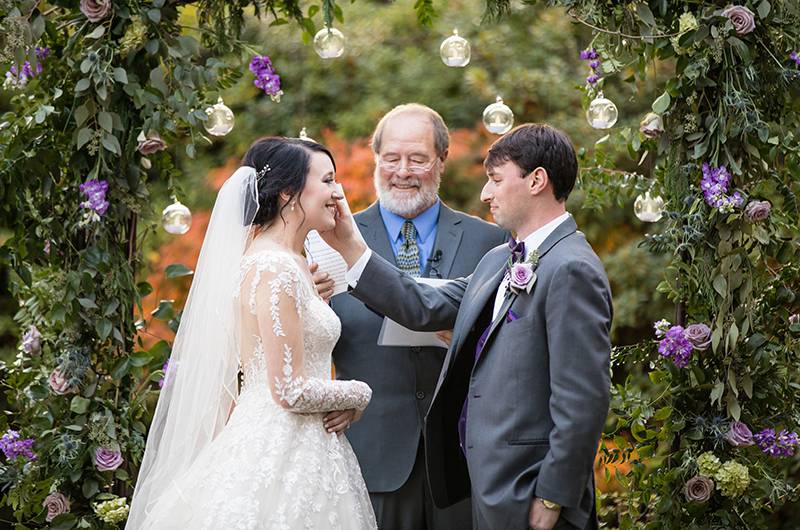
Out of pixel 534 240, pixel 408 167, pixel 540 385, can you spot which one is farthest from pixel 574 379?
pixel 408 167

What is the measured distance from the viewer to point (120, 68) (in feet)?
13.0

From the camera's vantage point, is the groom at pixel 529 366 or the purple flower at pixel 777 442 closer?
the groom at pixel 529 366

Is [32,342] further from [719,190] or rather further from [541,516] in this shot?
[719,190]

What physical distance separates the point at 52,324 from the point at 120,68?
1.03 metres

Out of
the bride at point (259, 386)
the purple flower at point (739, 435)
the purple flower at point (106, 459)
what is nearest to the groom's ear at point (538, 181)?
the bride at point (259, 386)

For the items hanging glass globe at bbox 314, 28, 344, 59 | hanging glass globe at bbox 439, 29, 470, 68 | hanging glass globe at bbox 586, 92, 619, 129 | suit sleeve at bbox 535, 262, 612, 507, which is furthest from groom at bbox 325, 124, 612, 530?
hanging glass globe at bbox 314, 28, 344, 59

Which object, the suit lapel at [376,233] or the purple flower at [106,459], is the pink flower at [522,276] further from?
the purple flower at [106,459]

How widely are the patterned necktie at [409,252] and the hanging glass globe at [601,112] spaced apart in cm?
82

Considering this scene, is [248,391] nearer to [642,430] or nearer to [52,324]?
[52,324]

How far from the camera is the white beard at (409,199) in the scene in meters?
4.10

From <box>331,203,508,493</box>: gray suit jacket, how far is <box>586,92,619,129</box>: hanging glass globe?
649mm

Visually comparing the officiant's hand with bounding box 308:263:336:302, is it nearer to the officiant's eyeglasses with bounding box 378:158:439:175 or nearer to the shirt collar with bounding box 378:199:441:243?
the shirt collar with bounding box 378:199:441:243

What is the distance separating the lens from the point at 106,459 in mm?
3967

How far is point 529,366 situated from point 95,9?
7.09 feet
